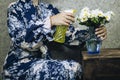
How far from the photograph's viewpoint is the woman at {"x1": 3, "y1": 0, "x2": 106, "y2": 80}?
1.76 metres

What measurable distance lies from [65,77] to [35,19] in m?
0.47

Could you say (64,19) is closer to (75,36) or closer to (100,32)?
(100,32)

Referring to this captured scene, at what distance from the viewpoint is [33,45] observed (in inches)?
71.5

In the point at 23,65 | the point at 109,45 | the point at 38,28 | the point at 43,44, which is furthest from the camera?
the point at 109,45

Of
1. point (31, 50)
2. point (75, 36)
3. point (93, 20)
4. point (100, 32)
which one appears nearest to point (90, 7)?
point (75, 36)

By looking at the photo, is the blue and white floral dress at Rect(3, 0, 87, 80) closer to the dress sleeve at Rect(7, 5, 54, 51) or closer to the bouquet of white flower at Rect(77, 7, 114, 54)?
the dress sleeve at Rect(7, 5, 54, 51)

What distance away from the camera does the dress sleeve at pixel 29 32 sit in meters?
1.76

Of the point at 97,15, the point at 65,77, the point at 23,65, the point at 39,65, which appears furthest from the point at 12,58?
the point at 97,15

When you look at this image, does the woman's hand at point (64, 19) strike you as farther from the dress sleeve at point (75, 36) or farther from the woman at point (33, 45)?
the dress sleeve at point (75, 36)

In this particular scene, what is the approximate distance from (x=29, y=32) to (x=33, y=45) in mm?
98

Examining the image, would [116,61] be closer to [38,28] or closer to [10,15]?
[38,28]

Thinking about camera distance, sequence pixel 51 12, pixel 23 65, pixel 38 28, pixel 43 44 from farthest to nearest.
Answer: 1. pixel 51 12
2. pixel 43 44
3. pixel 23 65
4. pixel 38 28

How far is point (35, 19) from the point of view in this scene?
1.98 m

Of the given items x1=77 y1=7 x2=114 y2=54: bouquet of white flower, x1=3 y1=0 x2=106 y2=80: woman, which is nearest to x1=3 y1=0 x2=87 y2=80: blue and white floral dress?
x1=3 y1=0 x2=106 y2=80: woman
